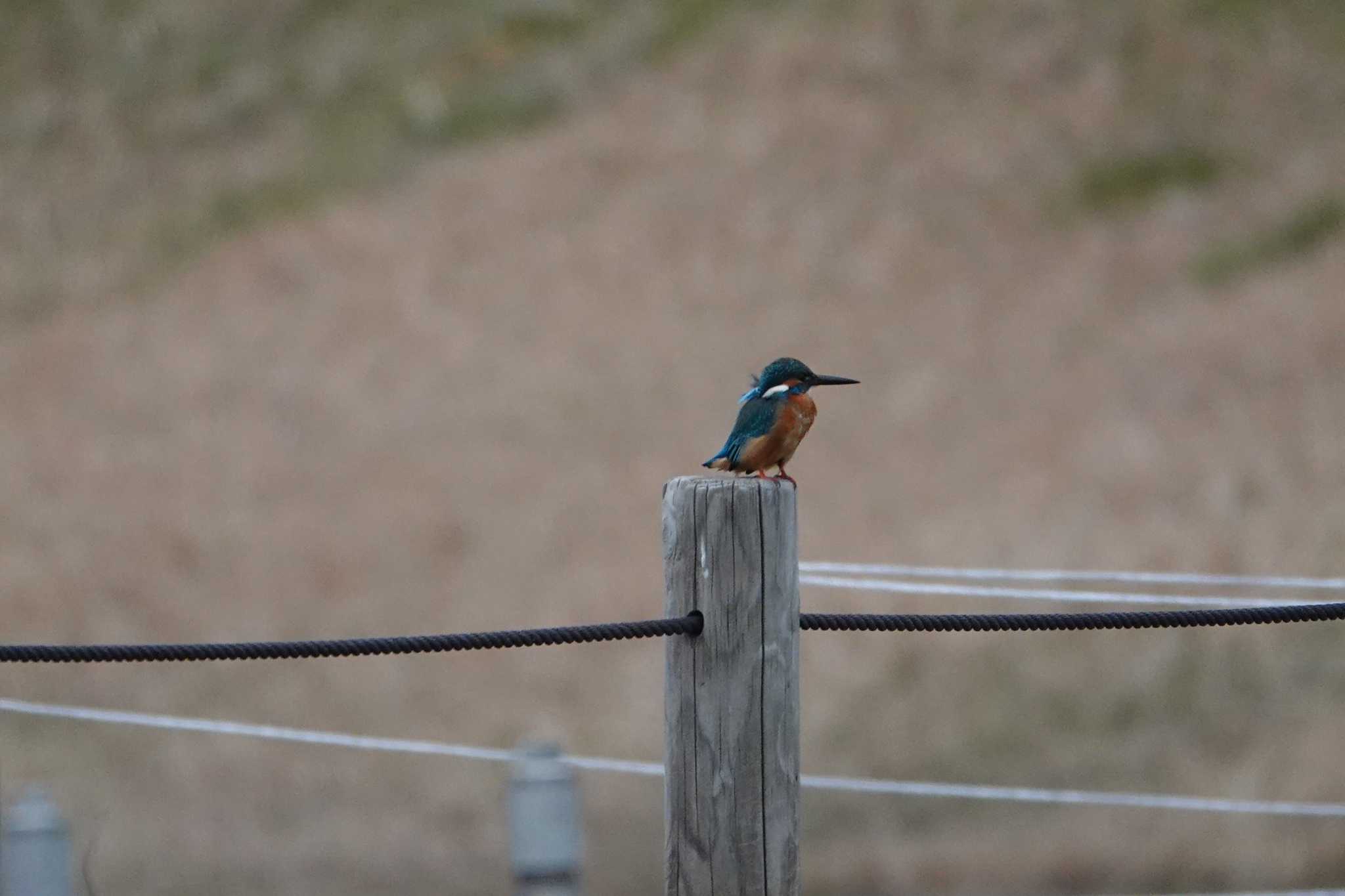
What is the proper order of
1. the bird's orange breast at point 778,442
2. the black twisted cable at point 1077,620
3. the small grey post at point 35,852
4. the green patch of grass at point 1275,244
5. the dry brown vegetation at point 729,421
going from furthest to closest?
1. the green patch of grass at point 1275,244
2. the dry brown vegetation at point 729,421
3. the small grey post at point 35,852
4. the bird's orange breast at point 778,442
5. the black twisted cable at point 1077,620

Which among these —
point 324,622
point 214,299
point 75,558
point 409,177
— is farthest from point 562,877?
point 409,177

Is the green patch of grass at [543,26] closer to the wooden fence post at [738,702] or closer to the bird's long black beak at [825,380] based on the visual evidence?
the bird's long black beak at [825,380]

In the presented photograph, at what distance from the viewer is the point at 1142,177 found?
17.0 meters

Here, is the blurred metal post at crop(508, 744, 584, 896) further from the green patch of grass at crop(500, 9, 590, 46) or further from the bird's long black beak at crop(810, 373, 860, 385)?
the green patch of grass at crop(500, 9, 590, 46)

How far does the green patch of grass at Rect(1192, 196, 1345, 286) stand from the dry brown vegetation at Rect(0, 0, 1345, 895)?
71 mm

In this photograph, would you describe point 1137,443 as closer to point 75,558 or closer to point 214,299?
point 75,558

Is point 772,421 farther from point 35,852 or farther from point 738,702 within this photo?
point 35,852

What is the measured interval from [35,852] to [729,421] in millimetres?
10567

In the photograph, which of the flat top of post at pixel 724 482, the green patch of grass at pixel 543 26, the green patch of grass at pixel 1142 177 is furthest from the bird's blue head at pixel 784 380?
the green patch of grass at pixel 543 26

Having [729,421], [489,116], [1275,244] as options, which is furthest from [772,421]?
[489,116]

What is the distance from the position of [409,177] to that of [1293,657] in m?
12.2

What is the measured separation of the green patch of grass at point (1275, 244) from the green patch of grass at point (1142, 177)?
136cm

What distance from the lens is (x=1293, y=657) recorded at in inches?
381

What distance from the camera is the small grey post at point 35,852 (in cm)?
397
